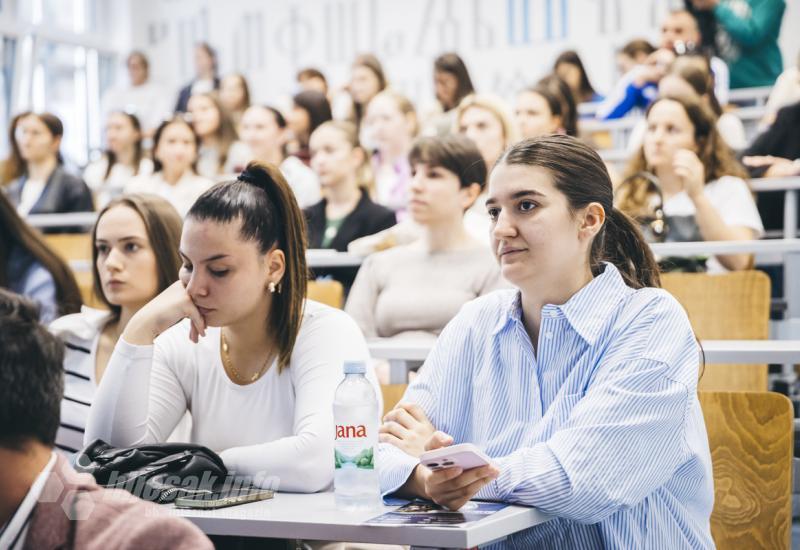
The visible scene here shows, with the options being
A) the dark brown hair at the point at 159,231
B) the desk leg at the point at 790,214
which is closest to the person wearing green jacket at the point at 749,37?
the desk leg at the point at 790,214

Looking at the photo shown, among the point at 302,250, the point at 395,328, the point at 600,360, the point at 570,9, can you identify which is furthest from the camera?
the point at 570,9

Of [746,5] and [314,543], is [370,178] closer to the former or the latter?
[746,5]

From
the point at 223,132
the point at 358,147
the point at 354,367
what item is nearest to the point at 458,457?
the point at 354,367

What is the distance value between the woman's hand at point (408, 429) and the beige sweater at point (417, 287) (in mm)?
1537

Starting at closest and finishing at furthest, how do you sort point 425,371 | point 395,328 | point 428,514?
1. point 428,514
2. point 425,371
3. point 395,328

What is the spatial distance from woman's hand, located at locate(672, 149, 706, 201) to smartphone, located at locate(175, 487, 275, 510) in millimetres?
2342

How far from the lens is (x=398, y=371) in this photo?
2.78 metres

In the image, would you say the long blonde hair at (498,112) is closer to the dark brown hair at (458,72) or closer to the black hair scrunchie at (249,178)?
the dark brown hair at (458,72)

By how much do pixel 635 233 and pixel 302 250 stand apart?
27.5 inches

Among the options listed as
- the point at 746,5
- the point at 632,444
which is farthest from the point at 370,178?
the point at 632,444

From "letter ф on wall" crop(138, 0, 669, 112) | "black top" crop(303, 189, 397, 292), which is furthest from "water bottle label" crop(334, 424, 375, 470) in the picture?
"letter ф on wall" crop(138, 0, 669, 112)

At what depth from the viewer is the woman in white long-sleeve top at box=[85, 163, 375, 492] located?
7.25 ft

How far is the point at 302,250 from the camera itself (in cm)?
233

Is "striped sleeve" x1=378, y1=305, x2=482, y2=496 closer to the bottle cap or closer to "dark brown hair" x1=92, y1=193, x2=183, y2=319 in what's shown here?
the bottle cap
